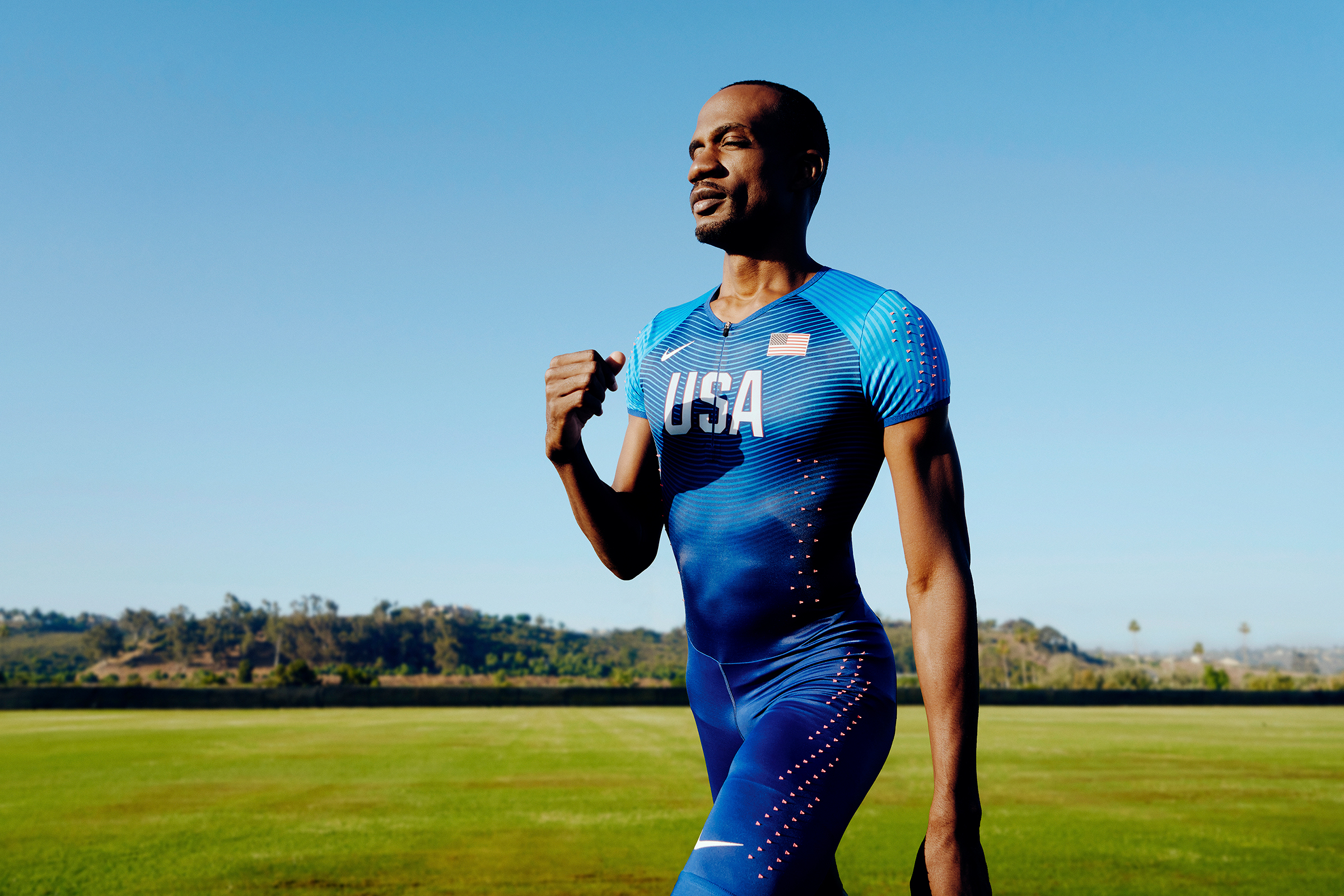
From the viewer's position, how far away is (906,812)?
9547 millimetres

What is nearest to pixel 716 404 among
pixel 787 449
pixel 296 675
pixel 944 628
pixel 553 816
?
pixel 787 449

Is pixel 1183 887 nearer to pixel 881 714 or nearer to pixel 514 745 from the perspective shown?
pixel 881 714

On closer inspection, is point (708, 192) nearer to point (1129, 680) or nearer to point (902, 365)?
point (902, 365)

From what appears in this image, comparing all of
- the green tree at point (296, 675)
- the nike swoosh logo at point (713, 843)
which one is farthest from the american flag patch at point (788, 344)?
the green tree at point (296, 675)

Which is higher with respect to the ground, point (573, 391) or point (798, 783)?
point (573, 391)

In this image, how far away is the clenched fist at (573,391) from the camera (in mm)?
2111

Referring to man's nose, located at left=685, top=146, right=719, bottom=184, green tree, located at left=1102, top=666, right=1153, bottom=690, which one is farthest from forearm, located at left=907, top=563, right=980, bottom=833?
green tree, located at left=1102, top=666, right=1153, bottom=690

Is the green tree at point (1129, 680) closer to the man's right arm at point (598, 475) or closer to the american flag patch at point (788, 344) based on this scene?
the man's right arm at point (598, 475)

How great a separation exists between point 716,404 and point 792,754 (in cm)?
81

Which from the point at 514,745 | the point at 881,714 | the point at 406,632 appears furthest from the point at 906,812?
the point at 406,632

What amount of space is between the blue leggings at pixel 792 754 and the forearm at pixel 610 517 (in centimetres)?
34

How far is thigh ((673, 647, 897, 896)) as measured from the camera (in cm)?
173

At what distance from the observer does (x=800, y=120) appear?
236 centimetres

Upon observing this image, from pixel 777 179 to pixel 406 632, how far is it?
159 m
